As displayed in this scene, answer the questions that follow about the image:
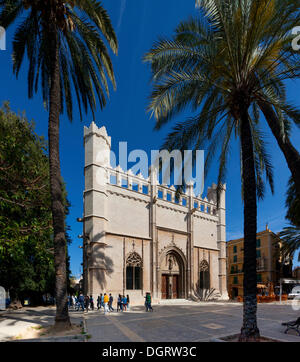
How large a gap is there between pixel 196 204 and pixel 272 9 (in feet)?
95.3

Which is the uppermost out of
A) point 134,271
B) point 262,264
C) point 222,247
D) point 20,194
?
point 20,194

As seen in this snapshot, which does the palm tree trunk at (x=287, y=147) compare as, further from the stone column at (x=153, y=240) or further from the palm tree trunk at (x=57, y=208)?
the stone column at (x=153, y=240)

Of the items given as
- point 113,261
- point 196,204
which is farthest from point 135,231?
point 196,204

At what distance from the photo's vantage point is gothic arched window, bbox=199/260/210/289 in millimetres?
34344

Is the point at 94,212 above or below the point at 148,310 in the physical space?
above

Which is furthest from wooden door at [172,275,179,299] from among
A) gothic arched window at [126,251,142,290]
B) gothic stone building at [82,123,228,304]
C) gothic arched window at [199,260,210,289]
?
gothic arched window at [126,251,142,290]

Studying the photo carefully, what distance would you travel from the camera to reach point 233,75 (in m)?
9.18

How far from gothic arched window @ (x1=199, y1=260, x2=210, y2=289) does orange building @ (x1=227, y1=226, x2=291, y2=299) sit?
1502cm

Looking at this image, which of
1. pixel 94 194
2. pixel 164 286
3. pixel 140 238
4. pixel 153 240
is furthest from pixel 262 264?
pixel 94 194

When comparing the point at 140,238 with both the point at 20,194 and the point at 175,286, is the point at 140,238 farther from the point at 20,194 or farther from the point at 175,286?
the point at 20,194

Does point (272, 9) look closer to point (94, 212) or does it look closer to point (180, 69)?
point (180, 69)

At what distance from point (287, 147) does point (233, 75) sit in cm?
305

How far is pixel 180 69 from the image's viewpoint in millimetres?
10125
